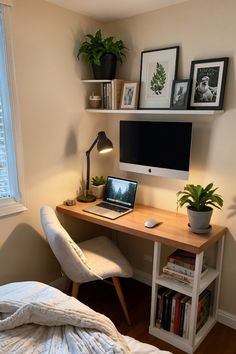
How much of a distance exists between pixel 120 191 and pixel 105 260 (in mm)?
600

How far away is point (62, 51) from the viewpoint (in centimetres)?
227

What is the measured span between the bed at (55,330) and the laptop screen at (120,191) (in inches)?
49.1

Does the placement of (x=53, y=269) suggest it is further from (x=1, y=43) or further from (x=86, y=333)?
(x=1, y=43)

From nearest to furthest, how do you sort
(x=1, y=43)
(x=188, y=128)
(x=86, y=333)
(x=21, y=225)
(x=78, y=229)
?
(x=86, y=333), (x=1, y=43), (x=188, y=128), (x=21, y=225), (x=78, y=229)

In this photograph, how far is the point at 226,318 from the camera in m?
2.19

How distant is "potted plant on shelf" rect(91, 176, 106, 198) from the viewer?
2625 mm

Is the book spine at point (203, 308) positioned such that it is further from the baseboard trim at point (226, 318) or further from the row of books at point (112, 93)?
the row of books at point (112, 93)

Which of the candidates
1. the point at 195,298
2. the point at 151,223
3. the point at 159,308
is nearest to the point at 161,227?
the point at 151,223

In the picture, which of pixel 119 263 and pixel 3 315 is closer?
pixel 3 315

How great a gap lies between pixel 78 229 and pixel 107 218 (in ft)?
1.93

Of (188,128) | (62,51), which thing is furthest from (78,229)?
(62,51)

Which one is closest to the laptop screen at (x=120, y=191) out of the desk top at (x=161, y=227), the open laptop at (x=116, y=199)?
the open laptop at (x=116, y=199)

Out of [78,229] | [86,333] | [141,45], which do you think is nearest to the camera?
[86,333]

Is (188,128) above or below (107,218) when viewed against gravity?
above
